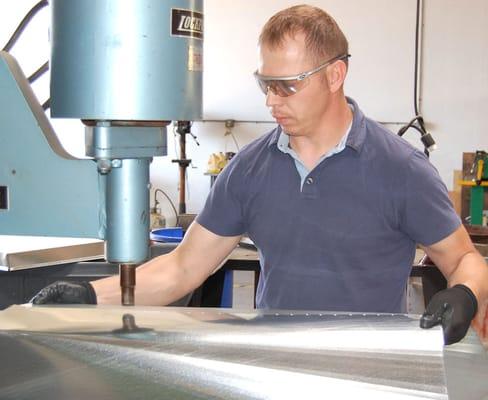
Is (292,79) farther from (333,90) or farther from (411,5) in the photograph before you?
(411,5)

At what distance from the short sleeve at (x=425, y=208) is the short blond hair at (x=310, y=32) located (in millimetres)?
254

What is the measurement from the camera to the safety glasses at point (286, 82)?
1.41 m

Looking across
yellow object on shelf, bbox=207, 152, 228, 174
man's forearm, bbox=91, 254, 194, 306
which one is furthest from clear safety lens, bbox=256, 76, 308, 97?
yellow object on shelf, bbox=207, 152, 228, 174

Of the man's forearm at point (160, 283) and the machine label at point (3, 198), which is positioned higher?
the machine label at point (3, 198)

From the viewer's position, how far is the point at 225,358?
3.10ft

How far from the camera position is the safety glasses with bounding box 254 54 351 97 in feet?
4.62

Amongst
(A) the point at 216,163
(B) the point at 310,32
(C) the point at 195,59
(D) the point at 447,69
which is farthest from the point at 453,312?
(D) the point at 447,69

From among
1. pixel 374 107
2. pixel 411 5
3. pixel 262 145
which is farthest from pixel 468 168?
pixel 262 145

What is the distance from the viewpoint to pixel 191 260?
5.15 feet

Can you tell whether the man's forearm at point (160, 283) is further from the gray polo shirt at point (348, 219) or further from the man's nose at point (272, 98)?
the man's nose at point (272, 98)

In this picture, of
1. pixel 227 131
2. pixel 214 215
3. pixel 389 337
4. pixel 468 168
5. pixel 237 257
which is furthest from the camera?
pixel 227 131

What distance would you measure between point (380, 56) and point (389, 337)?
4012 millimetres

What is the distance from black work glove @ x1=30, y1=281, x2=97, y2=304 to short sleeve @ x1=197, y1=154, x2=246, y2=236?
333 mm

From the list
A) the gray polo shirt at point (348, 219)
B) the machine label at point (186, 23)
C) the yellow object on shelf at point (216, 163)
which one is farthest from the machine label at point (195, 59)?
the yellow object on shelf at point (216, 163)
